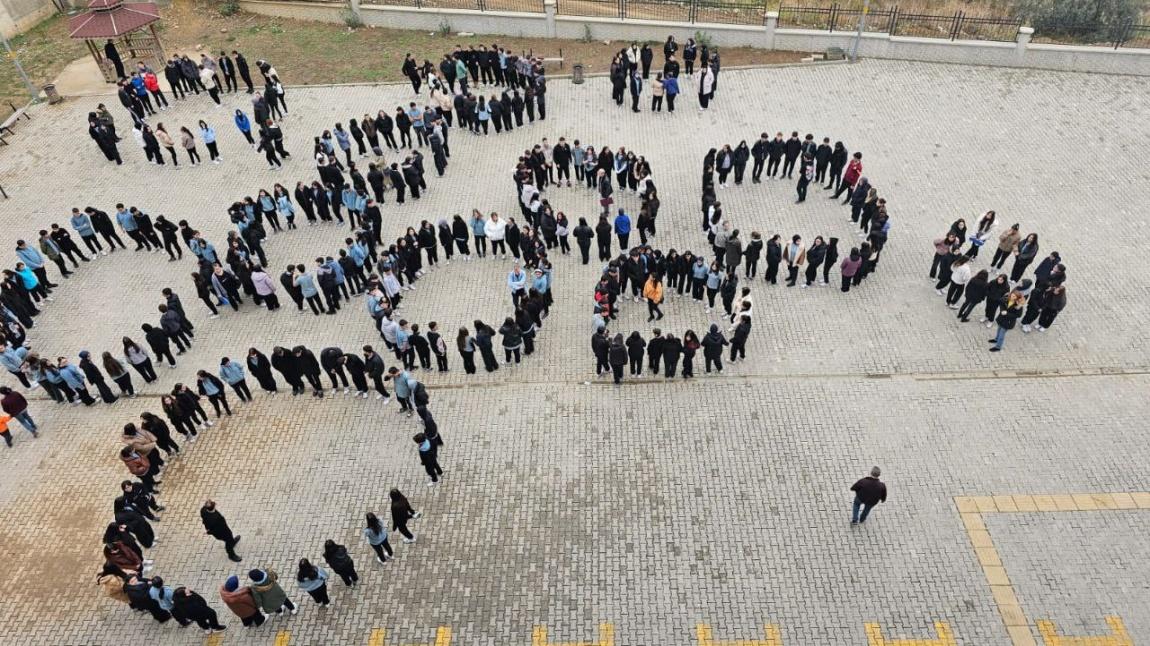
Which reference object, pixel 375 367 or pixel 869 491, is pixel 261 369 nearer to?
pixel 375 367

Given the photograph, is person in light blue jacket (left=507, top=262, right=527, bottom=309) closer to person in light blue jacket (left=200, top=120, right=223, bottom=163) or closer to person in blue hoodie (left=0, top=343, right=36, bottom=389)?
person in blue hoodie (left=0, top=343, right=36, bottom=389)

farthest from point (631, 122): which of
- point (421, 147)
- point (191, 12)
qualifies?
point (191, 12)

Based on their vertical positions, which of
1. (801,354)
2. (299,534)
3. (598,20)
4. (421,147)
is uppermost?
(598,20)

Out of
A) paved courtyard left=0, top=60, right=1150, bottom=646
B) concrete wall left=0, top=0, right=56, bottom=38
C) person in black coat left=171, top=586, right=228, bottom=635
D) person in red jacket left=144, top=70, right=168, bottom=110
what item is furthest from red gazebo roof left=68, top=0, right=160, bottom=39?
person in black coat left=171, top=586, right=228, bottom=635

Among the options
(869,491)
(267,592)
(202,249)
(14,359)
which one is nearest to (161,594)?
(267,592)

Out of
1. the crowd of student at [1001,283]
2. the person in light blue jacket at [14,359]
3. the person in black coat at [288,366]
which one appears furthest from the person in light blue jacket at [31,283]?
the crowd of student at [1001,283]

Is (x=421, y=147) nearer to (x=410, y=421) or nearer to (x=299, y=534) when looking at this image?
(x=410, y=421)
